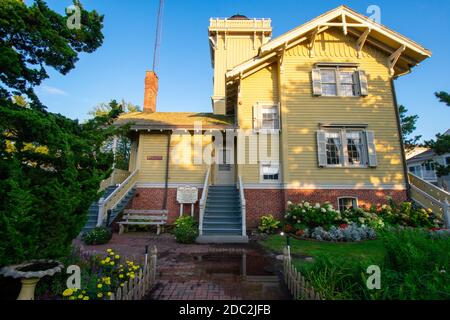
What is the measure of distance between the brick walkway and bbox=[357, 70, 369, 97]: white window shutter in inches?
411

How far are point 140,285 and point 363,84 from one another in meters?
14.1

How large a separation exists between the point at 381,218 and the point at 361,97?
6.63m

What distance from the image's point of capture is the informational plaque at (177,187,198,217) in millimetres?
12148

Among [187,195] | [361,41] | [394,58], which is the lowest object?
[187,195]

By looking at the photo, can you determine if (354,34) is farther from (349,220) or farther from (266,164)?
(349,220)

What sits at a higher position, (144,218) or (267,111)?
(267,111)

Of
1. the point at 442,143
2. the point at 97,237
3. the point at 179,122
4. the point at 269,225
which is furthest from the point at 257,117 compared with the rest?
the point at 97,237

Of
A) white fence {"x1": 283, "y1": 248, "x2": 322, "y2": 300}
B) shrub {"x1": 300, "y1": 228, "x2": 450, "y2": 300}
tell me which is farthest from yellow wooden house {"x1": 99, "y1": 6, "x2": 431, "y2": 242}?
shrub {"x1": 300, "y1": 228, "x2": 450, "y2": 300}

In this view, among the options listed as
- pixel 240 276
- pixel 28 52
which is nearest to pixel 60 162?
pixel 28 52

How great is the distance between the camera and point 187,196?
481 inches

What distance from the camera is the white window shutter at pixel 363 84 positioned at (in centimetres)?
1219

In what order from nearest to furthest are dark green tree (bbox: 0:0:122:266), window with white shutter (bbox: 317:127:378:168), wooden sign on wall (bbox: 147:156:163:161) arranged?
1. dark green tree (bbox: 0:0:122:266)
2. window with white shutter (bbox: 317:127:378:168)
3. wooden sign on wall (bbox: 147:156:163:161)

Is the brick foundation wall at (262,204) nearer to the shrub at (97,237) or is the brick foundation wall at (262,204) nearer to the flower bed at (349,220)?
the flower bed at (349,220)

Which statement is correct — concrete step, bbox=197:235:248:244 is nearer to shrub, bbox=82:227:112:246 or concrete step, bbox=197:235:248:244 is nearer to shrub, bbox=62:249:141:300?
shrub, bbox=82:227:112:246
